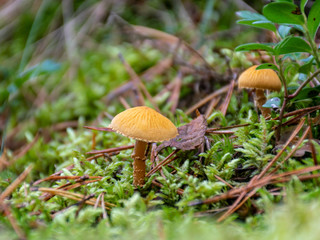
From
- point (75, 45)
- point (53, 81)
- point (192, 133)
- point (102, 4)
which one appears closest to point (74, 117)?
point (53, 81)

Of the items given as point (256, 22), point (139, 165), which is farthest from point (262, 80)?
point (139, 165)

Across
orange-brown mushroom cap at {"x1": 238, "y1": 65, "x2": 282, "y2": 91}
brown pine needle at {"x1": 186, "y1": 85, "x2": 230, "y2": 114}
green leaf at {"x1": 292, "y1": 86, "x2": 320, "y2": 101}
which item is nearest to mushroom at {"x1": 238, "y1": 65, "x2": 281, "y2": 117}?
orange-brown mushroom cap at {"x1": 238, "y1": 65, "x2": 282, "y2": 91}

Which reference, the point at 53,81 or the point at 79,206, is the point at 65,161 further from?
the point at 53,81

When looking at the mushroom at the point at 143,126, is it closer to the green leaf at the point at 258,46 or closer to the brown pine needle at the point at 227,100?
the green leaf at the point at 258,46

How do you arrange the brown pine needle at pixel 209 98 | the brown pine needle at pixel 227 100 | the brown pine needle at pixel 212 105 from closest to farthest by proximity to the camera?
the brown pine needle at pixel 227 100
the brown pine needle at pixel 212 105
the brown pine needle at pixel 209 98

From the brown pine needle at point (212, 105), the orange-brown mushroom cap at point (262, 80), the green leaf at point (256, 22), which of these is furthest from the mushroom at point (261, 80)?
the brown pine needle at point (212, 105)
